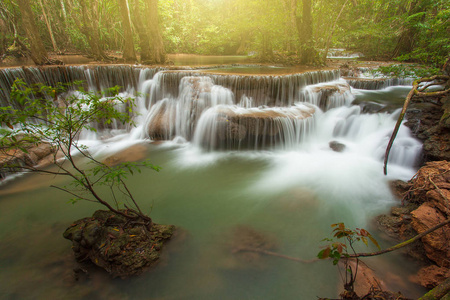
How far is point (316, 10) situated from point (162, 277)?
60.7ft

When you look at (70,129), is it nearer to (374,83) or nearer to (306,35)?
(374,83)

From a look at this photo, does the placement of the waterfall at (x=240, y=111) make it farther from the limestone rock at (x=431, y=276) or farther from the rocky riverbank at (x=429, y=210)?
the limestone rock at (x=431, y=276)

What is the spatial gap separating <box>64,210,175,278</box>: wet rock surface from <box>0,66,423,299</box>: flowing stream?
7.1 inches

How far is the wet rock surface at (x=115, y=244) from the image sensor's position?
3.02 meters

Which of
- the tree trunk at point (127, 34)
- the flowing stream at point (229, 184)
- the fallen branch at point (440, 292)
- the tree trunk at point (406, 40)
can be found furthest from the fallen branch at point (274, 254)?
the tree trunk at point (406, 40)

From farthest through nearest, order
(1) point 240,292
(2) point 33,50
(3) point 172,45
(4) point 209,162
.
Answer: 1. (3) point 172,45
2. (2) point 33,50
3. (4) point 209,162
4. (1) point 240,292

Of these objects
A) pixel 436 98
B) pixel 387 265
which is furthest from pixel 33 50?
pixel 436 98

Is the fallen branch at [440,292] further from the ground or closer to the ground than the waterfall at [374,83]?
closer to the ground

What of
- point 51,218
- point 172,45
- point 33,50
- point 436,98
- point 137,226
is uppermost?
point 172,45

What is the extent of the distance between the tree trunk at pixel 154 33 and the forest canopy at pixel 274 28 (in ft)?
0.14

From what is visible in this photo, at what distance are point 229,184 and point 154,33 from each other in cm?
1001

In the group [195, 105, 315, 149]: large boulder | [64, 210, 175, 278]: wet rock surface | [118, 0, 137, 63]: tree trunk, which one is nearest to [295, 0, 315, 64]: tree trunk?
[195, 105, 315, 149]: large boulder

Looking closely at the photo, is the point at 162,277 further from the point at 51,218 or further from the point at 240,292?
the point at 51,218

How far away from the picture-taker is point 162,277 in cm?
309
